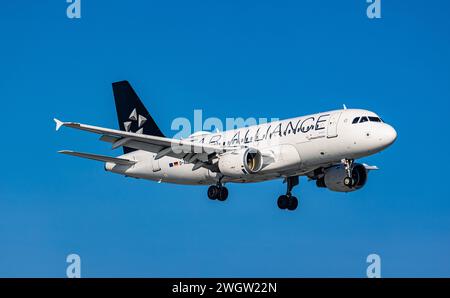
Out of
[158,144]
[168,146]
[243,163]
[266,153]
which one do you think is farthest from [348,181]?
[158,144]

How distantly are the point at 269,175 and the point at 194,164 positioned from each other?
5.38 meters

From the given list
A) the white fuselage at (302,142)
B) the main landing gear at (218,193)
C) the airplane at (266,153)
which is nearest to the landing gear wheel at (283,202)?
the airplane at (266,153)

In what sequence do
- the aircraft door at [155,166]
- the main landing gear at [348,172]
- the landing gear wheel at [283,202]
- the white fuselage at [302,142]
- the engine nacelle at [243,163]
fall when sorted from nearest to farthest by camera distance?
1. the white fuselage at [302,142]
2. the main landing gear at [348,172]
3. the engine nacelle at [243,163]
4. the landing gear wheel at [283,202]
5. the aircraft door at [155,166]

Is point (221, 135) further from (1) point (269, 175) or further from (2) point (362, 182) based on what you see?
(2) point (362, 182)

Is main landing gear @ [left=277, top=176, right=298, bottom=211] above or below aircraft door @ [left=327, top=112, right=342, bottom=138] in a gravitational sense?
below

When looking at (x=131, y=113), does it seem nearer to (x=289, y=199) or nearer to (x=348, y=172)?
(x=289, y=199)

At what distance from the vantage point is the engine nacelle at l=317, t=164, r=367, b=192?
5988 cm

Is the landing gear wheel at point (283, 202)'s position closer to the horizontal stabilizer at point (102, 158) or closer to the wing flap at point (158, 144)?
the wing flap at point (158, 144)

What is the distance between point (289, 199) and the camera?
63.0 m

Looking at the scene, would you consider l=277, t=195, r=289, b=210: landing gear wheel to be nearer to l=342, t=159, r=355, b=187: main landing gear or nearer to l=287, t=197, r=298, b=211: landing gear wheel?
l=287, t=197, r=298, b=211: landing gear wheel

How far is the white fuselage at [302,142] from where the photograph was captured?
55.3m

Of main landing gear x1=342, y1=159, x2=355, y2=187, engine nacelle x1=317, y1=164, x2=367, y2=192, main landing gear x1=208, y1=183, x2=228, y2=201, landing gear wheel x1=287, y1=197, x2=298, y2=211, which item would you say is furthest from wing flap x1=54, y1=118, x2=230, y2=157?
main landing gear x1=342, y1=159, x2=355, y2=187

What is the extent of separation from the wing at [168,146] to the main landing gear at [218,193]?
5.98 feet

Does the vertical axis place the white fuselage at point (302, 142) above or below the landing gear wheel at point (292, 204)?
above
